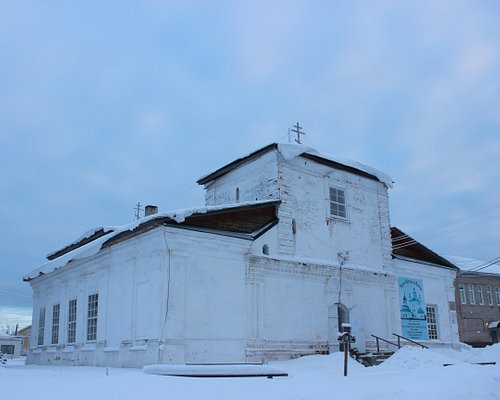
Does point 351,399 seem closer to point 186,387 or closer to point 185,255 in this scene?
point 186,387

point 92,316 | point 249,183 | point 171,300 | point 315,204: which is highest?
point 249,183

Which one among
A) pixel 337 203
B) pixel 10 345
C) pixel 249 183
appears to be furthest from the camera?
pixel 10 345

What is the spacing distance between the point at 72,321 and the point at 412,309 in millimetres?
13958

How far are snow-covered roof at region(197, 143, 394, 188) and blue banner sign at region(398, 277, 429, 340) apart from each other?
14.3 feet

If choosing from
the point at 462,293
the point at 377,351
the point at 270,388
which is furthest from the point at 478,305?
the point at 270,388

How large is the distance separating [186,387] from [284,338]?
8800 mm

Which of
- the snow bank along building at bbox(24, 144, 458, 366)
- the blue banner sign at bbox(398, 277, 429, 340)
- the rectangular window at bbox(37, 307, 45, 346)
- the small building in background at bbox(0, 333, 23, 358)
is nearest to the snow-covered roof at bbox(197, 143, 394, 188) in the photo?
the snow bank along building at bbox(24, 144, 458, 366)

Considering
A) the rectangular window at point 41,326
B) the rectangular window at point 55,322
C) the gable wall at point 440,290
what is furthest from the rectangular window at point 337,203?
the rectangular window at point 41,326

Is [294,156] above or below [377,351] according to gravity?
above

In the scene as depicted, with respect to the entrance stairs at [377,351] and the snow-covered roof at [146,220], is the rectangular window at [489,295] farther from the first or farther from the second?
the snow-covered roof at [146,220]

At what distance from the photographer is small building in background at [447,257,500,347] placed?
43062 millimetres

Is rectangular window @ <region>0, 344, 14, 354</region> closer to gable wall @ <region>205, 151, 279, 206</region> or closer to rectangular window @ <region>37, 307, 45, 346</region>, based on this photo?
rectangular window @ <region>37, 307, 45, 346</region>

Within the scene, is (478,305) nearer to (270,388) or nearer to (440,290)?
(440,290)

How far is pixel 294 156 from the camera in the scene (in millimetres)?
19188
